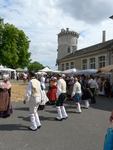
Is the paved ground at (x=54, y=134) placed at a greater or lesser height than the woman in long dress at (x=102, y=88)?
lesser

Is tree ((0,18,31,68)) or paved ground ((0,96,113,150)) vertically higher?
tree ((0,18,31,68))

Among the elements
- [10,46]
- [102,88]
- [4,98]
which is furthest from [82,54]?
[4,98]

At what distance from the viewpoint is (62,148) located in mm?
3082

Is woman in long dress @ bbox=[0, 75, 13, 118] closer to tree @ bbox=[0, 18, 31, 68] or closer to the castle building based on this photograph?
the castle building

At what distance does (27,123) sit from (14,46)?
24877 mm

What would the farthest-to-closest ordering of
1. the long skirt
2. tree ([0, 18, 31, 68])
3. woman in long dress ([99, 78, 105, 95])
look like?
tree ([0, 18, 31, 68]) → woman in long dress ([99, 78, 105, 95]) → the long skirt

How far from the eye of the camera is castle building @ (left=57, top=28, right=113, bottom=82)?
18.2 metres

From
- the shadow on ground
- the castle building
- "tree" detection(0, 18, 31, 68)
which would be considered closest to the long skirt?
the shadow on ground

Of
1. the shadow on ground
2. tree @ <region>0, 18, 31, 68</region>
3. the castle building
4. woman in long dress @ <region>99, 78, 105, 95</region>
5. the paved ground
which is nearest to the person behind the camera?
the paved ground

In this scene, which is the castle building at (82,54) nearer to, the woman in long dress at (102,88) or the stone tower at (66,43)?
the stone tower at (66,43)

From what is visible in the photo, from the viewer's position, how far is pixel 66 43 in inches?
1439

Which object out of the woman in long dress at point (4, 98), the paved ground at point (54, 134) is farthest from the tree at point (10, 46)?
the paved ground at point (54, 134)

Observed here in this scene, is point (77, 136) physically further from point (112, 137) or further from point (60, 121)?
point (112, 137)

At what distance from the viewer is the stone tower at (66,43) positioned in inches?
1438
